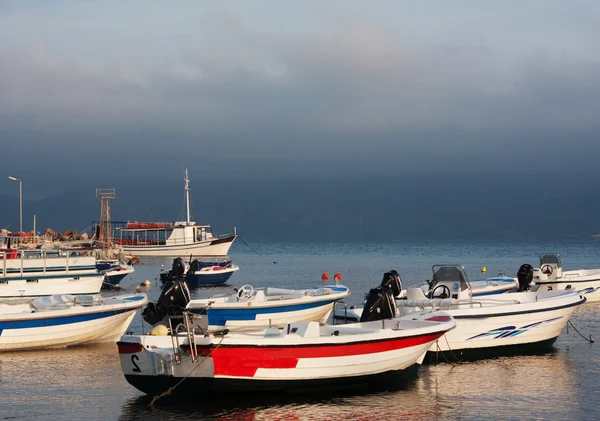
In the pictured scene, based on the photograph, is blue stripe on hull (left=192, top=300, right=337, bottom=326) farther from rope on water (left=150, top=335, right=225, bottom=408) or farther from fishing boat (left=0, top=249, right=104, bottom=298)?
fishing boat (left=0, top=249, right=104, bottom=298)

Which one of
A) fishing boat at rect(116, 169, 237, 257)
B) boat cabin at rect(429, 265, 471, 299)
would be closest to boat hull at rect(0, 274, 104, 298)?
boat cabin at rect(429, 265, 471, 299)

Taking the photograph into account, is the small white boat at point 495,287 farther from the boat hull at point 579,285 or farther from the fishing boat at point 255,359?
the fishing boat at point 255,359

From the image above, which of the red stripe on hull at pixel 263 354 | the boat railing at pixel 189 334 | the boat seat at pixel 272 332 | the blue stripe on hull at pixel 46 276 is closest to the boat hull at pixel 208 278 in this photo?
the blue stripe on hull at pixel 46 276

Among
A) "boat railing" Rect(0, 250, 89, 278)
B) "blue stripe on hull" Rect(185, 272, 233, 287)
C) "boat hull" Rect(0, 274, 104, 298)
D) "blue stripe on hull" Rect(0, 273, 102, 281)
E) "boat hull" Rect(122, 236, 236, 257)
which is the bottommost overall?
"blue stripe on hull" Rect(185, 272, 233, 287)

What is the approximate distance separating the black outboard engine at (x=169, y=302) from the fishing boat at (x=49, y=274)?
14926 millimetres

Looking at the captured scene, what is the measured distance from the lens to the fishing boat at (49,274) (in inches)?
1409

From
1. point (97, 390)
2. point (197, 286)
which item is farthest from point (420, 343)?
point (197, 286)

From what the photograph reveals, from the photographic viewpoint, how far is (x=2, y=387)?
64.7ft

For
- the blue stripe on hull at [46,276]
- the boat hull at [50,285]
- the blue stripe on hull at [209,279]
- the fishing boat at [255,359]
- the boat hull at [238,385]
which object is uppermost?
the blue stripe on hull at [46,276]

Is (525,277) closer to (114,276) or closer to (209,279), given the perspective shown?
(209,279)

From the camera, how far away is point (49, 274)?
129ft

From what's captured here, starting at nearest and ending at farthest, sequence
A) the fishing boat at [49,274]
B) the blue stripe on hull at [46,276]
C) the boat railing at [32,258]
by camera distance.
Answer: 1. the fishing boat at [49,274]
2. the blue stripe on hull at [46,276]
3. the boat railing at [32,258]

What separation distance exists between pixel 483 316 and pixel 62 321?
12.1m

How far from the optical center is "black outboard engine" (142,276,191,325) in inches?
813
